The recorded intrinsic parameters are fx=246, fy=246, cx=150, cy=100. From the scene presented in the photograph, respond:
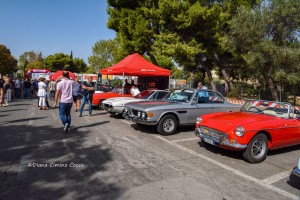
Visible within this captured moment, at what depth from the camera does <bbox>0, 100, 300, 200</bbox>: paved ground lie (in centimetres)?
372

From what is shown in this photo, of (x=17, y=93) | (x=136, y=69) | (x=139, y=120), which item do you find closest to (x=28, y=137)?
(x=139, y=120)

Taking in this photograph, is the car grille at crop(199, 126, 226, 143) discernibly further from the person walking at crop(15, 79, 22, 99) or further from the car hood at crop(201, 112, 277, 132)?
the person walking at crop(15, 79, 22, 99)

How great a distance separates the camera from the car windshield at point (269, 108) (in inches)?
241

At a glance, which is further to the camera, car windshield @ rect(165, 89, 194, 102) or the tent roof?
the tent roof

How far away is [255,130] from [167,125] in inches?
115

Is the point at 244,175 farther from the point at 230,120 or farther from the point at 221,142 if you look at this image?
the point at 230,120

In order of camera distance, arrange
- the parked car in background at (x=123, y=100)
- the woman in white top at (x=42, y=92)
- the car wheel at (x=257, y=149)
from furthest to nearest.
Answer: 1. the woman in white top at (x=42, y=92)
2. the parked car in background at (x=123, y=100)
3. the car wheel at (x=257, y=149)

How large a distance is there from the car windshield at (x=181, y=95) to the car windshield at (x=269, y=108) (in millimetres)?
1873

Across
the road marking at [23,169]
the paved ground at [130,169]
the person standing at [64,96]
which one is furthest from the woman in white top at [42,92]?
the road marking at [23,169]

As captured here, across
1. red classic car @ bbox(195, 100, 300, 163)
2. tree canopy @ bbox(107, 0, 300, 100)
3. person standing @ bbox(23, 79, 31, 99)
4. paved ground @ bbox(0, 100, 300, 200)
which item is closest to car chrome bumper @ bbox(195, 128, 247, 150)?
red classic car @ bbox(195, 100, 300, 163)

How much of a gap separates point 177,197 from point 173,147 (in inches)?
106

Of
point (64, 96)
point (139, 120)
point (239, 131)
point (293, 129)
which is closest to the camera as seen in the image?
point (239, 131)

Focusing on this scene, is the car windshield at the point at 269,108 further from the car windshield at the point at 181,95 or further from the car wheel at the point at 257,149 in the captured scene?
the car windshield at the point at 181,95

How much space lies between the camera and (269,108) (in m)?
6.32
